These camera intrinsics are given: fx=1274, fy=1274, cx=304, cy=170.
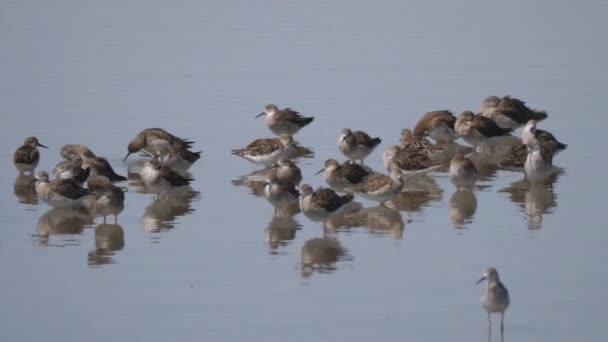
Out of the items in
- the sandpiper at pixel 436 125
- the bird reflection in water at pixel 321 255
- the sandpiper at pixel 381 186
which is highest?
A: the sandpiper at pixel 436 125

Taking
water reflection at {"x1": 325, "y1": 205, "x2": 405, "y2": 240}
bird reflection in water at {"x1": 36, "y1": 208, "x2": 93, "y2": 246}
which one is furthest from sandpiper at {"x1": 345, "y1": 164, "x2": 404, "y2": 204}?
bird reflection in water at {"x1": 36, "y1": 208, "x2": 93, "y2": 246}

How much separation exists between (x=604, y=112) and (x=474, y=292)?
1251 cm

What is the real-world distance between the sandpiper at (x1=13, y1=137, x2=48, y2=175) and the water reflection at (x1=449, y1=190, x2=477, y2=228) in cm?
681

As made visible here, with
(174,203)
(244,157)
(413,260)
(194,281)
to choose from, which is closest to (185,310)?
(194,281)

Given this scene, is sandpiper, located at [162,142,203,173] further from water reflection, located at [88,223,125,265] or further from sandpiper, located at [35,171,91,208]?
water reflection, located at [88,223,125,265]

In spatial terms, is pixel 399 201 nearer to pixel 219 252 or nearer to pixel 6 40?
pixel 219 252

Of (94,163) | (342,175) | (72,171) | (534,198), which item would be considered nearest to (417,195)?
(342,175)

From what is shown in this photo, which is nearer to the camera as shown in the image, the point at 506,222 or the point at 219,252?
the point at 219,252

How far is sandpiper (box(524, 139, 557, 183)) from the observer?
2102 cm

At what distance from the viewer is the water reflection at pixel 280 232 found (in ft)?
55.8

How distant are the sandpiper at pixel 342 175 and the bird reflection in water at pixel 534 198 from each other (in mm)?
2463

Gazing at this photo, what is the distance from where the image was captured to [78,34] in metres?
34.5

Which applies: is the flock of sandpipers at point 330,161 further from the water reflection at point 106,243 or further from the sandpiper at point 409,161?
the water reflection at point 106,243

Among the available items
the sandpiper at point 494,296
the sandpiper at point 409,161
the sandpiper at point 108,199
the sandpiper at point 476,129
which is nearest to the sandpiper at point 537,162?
the sandpiper at point 409,161
